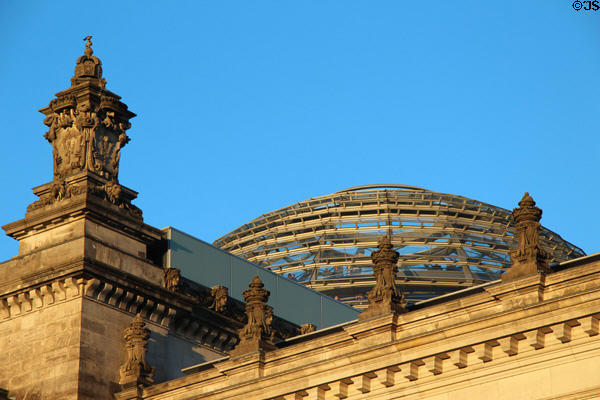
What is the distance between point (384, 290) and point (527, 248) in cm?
449

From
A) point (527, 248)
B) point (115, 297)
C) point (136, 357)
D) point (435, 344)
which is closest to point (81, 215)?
point (115, 297)

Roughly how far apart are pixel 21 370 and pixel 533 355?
57.7 ft

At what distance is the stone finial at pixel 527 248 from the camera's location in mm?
33812

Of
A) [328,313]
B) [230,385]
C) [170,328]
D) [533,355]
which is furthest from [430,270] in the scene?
[533,355]

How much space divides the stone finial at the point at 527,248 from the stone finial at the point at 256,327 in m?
8.13

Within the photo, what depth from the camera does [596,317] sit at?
104 feet

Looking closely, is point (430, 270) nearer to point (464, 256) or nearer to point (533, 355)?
point (464, 256)

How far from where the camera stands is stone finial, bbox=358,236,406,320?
1432 inches

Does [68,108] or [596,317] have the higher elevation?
[68,108]

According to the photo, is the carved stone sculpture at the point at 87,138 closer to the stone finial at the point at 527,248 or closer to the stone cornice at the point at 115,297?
the stone cornice at the point at 115,297

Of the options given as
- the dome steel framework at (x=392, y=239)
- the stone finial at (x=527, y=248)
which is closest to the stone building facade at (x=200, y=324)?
the stone finial at (x=527, y=248)

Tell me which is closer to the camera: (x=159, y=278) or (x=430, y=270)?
(x=159, y=278)

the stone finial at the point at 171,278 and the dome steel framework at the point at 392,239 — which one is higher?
the dome steel framework at the point at 392,239

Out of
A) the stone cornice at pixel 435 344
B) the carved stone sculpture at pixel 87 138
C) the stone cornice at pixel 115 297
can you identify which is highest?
the carved stone sculpture at pixel 87 138
